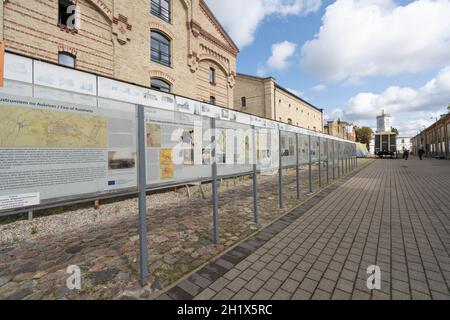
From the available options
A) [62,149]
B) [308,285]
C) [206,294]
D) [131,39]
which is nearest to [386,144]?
[131,39]

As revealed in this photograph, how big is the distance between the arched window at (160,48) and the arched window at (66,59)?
3.98 metres

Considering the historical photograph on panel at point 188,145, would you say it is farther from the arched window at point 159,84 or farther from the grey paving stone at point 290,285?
the arched window at point 159,84

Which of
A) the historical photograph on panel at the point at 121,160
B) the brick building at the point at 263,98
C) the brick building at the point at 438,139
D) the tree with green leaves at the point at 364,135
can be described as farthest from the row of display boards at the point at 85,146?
the tree with green leaves at the point at 364,135

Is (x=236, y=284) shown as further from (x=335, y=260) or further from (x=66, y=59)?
(x=66, y=59)

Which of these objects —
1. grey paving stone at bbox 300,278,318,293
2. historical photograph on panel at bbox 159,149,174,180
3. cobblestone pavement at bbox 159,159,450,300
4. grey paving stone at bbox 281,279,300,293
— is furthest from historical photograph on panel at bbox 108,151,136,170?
grey paving stone at bbox 300,278,318,293

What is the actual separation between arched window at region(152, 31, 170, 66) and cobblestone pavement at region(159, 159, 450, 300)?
1078 cm

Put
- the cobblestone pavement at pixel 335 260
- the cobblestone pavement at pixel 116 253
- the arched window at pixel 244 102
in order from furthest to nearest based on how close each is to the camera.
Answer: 1. the arched window at pixel 244 102
2. the cobblestone pavement at pixel 116 253
3. the cobblestone pavement at pixel 335 260

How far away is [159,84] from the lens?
11.6 m

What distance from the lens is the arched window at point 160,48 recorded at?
37.8 feet

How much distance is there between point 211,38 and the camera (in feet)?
49.6

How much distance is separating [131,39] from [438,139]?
50.6m

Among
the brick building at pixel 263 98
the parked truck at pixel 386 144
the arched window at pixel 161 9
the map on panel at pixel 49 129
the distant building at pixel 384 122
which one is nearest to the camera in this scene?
the map on panel at pixel 49 129

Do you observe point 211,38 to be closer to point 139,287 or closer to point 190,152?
point 190,152
